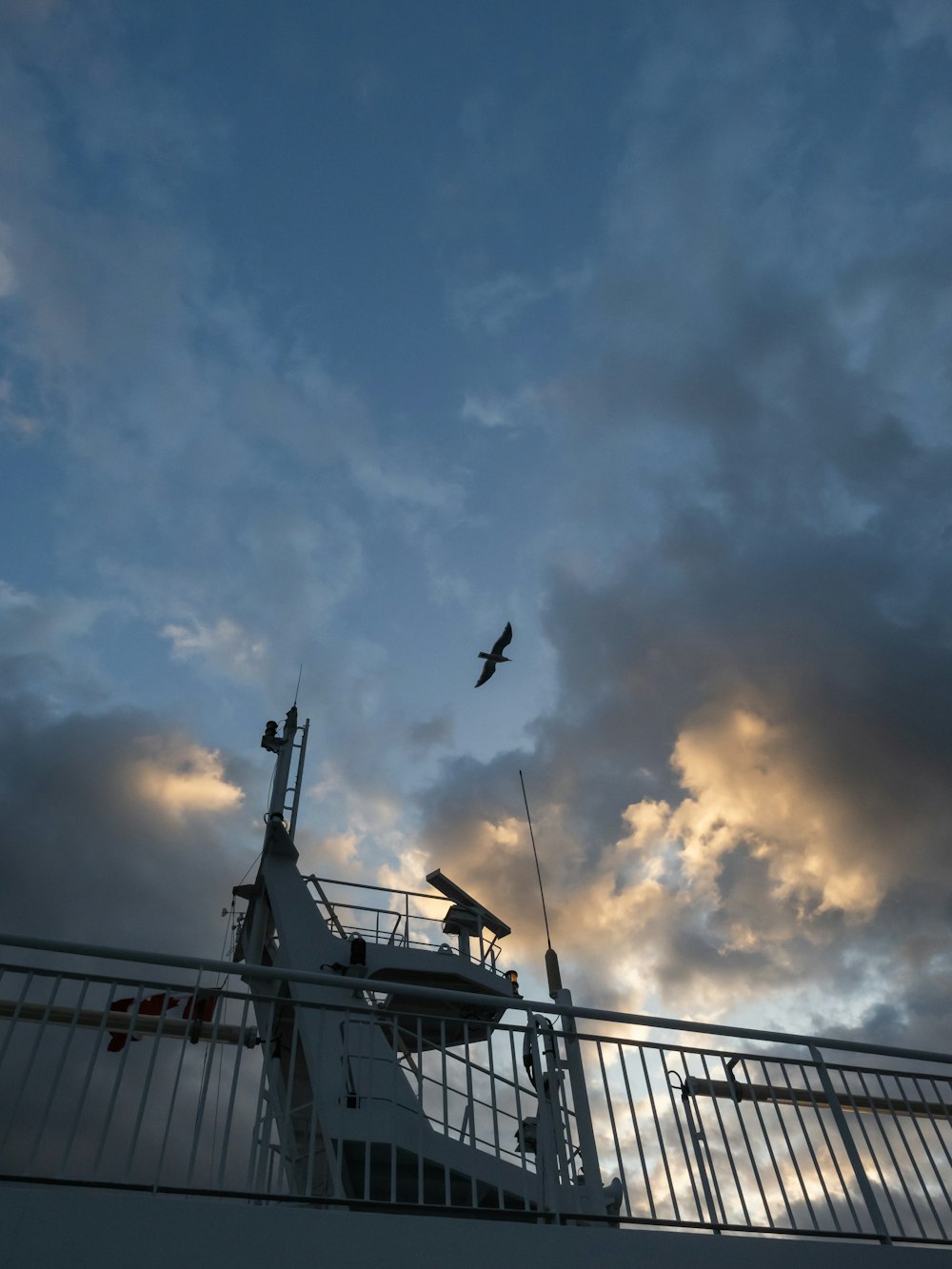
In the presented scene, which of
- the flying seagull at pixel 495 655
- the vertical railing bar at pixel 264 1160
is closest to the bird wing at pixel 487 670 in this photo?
the flying seagull at pixel 495 655

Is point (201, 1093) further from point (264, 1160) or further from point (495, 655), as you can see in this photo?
point (495, 655)

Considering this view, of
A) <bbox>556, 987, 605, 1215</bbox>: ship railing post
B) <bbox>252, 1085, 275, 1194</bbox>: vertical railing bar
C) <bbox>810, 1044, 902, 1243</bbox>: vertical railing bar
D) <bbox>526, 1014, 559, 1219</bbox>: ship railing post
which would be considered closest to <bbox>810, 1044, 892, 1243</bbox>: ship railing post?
<bbox>810, 1044, 902, 1243</bbox>: vertical railing bar

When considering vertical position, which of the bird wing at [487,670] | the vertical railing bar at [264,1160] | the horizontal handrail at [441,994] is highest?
the bird wing at [487,670]

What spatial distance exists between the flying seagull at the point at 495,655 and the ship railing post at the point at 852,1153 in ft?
20.9

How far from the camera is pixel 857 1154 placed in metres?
5.37

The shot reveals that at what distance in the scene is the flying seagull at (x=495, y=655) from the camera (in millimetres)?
11352

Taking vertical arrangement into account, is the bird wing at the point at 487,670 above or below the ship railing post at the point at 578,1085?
above

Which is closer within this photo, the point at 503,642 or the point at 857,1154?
the point at 857,1154

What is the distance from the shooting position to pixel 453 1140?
8.64 meters

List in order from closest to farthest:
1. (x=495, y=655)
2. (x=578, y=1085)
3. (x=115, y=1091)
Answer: (x=115, y=1091) < (x=578, y=1085) < (x=495, y=655)

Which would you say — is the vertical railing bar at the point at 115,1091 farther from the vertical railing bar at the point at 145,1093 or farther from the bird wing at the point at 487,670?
the bird wing at the point at 487,670

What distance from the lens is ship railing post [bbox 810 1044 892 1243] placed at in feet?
16.7

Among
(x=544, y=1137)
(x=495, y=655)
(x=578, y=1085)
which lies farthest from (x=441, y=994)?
(x=495, y=655)

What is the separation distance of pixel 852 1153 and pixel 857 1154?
0.04 m
